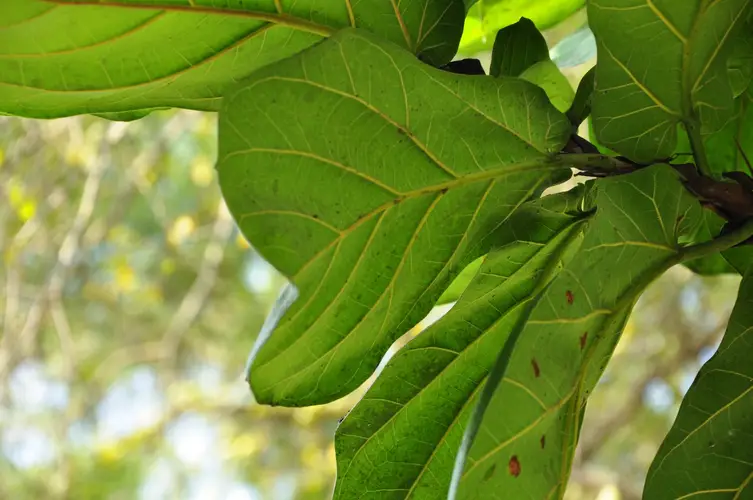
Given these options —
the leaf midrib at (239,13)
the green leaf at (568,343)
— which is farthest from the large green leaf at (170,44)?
the green leaf at (568,343)

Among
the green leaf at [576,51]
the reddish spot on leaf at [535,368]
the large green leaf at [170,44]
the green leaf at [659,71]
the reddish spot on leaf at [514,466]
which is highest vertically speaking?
the large green leaf at [170,44]

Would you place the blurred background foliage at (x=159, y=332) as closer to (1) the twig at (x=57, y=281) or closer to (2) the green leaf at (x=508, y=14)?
(1) the twig at (x=57, y=281)

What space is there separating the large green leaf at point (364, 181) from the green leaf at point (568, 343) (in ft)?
0.14

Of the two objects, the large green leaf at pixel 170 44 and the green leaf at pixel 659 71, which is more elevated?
the large green leaf at pixel 170 44

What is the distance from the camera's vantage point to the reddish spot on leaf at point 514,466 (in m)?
0.29

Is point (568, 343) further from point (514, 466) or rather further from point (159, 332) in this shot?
point (159, 332)

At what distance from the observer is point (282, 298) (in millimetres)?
345

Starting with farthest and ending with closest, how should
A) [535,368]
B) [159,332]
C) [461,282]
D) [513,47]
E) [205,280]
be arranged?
[159,332], [205,280], [461,282], [513,47], [535,368]

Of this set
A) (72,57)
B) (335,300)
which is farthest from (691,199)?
(72,57)

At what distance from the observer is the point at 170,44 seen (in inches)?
13.1

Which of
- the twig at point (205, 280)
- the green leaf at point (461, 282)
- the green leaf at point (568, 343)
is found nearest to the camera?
the green leaf at point (568, 343)

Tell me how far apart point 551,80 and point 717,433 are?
0.61ft

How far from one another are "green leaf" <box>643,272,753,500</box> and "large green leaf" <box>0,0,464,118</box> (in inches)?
7.2

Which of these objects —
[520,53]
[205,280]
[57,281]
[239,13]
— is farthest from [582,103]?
[205,280]
